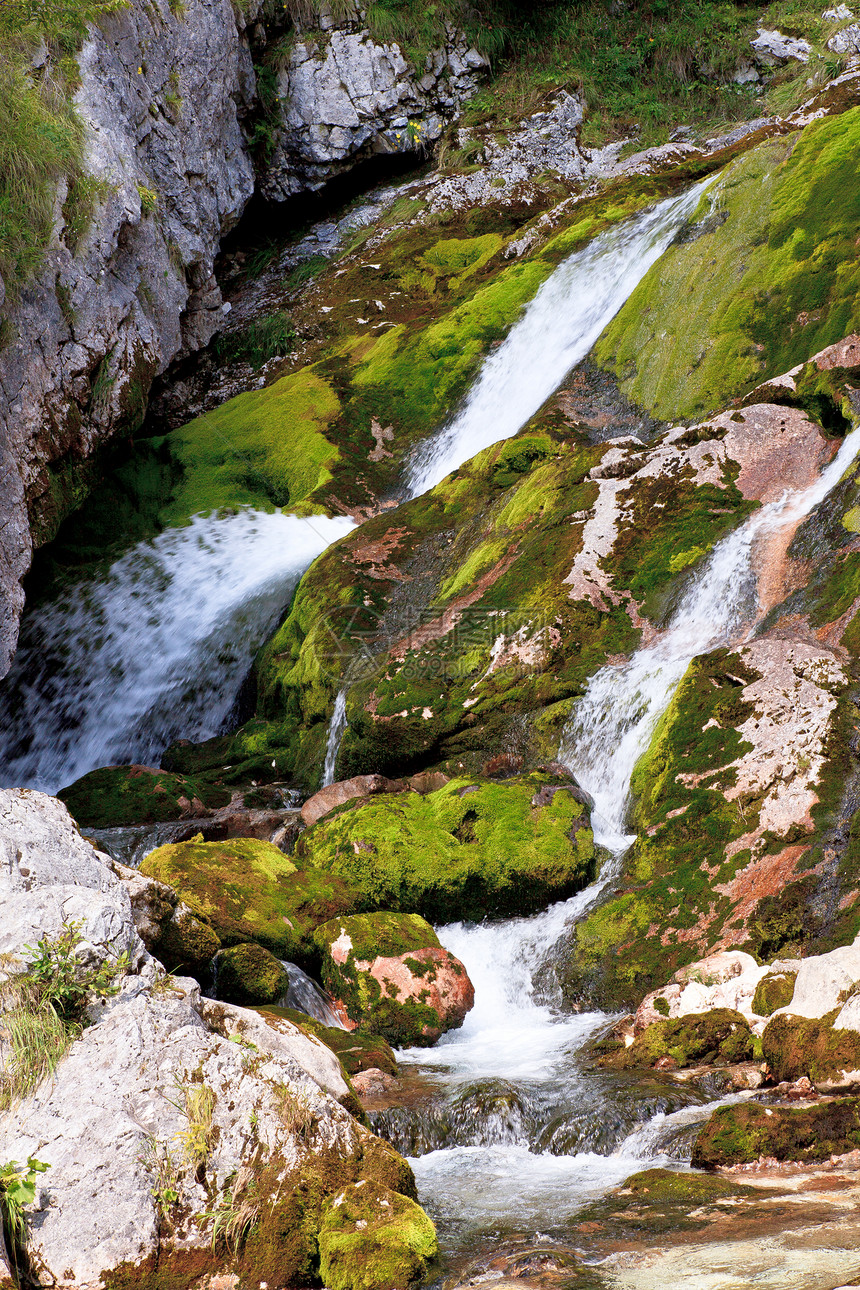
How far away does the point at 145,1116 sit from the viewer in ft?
15.7

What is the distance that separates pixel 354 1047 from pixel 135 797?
7.56m

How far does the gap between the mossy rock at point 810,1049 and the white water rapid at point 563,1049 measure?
584mm

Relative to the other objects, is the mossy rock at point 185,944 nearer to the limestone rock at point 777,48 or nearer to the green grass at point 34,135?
the green grass at point 34,135

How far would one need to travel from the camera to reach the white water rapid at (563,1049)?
20.2ft

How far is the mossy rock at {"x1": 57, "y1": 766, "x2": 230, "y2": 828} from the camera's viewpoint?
47.5 ft

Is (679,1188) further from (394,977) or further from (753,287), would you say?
(753,287)

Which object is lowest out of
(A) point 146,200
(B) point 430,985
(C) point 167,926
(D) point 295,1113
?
(B) point 430,985

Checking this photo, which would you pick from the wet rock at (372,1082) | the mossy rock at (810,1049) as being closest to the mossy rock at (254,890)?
the wet rock at (372,1082)

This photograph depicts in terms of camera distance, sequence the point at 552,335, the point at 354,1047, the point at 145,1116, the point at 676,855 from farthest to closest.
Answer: the point at 552,335
the point at 676,855
the point at 354,1047
the point at 145,1116

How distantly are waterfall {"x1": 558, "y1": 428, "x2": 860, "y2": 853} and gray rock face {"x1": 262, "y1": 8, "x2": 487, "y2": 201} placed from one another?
77.2ft

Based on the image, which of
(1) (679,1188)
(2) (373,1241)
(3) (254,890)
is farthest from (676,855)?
(2) (373,1241)

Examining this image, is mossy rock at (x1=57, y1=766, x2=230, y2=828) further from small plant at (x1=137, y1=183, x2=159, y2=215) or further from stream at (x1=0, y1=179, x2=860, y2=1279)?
small plant at (x1=137, y1=183, x2=159, y2=215)

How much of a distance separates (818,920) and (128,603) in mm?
14177

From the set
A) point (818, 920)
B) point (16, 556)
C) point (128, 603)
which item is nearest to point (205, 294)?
point (128, 603)
